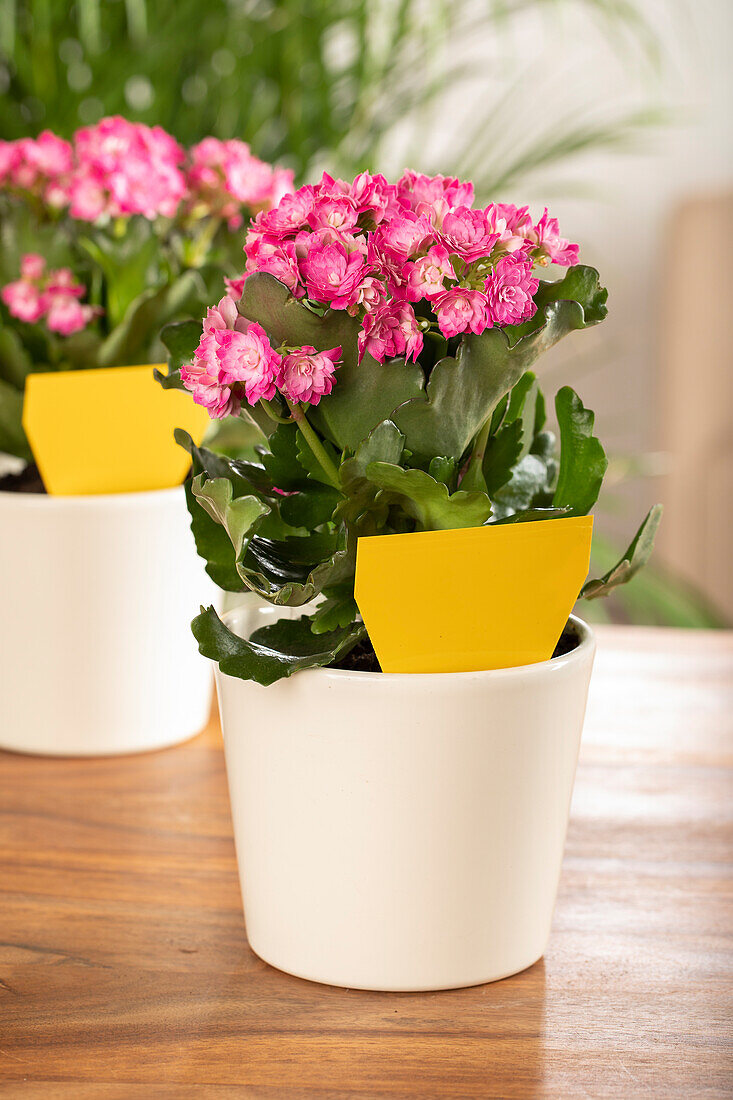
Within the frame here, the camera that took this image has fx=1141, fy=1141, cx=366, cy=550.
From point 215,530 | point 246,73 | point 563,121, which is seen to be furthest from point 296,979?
point 563,121

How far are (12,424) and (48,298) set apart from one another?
0.09m

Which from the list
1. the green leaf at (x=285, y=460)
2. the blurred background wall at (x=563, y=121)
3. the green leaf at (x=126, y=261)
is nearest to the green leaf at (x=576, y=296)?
the green leaf at (x=285, y=460)

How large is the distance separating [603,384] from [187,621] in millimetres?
1958

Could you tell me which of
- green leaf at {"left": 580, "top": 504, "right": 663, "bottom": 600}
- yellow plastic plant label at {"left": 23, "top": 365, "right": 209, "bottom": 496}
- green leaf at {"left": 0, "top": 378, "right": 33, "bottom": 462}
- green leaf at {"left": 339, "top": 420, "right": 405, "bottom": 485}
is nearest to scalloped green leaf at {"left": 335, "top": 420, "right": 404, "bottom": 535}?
green leaf at {"left": 339, "top": 420, "right": 405, "bottom": 485}

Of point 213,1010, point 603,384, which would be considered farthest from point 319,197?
point 603,384

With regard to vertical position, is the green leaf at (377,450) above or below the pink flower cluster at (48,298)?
above

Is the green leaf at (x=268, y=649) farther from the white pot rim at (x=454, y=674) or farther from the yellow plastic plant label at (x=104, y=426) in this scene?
the yellow plastic plant label at (x=104, y=426)

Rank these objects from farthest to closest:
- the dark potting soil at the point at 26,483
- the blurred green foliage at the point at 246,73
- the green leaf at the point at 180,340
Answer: the blurred green foliage at the point at 246,73
the dark potting soil at the point at 26,483
the green leaf at the point at 180,340

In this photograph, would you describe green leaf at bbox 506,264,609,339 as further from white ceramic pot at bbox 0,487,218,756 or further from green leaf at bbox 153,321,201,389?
white ceramic pot at bbox 0,487,218,756

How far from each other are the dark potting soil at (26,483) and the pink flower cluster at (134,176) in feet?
0.62

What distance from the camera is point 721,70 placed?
241 centimetres

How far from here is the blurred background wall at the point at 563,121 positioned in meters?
1.65

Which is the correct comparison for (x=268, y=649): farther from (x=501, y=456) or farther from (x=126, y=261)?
(x=126, y=261)

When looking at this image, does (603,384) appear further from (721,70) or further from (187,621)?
(187,621)
